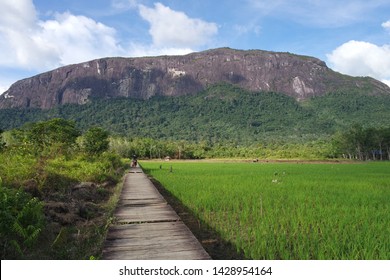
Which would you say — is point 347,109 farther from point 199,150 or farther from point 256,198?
point 256,198

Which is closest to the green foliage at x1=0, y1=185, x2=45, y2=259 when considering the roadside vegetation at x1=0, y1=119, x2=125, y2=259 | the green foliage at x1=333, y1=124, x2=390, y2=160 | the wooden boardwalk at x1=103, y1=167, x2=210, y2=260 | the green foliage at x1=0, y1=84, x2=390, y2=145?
the roadside vegetation at x1=0, y1=119, x2=125, y2=259

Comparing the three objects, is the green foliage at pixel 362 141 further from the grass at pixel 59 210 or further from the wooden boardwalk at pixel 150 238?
the wooden boardwalk at pixel 150 238

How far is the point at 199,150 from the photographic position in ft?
234

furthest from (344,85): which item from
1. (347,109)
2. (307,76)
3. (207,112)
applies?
(207,112)

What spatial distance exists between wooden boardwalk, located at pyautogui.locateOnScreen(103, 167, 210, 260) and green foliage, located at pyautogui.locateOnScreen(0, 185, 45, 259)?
1.08 meters

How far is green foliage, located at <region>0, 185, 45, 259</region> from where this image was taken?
4.07 metres

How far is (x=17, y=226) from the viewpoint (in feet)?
13.4

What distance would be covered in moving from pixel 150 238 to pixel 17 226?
1783mm

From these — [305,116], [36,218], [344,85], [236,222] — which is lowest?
[236,222]

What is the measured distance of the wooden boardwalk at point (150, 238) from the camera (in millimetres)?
3775

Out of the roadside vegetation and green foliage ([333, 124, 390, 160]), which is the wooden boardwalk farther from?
green foliage ([333, 124, 390, 160])

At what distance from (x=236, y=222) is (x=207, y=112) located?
155m

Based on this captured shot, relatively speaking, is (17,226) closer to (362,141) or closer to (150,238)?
(150,238)

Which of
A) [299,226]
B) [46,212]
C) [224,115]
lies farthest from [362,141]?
[224,115]
